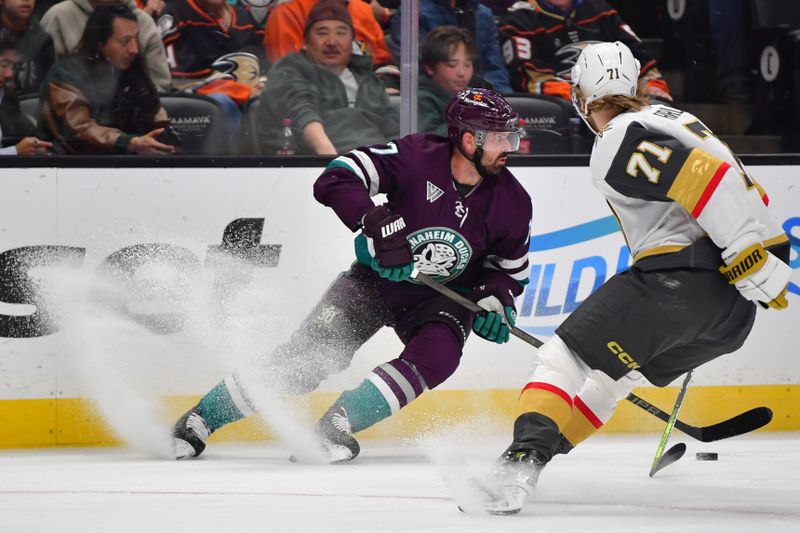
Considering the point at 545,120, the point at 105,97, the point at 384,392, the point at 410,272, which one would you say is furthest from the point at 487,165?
the point at 105,97

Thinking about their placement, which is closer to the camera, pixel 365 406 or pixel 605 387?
pixel 605 387

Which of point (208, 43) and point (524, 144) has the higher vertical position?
point (208, 43)

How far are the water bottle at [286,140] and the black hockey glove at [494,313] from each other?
3.25ft

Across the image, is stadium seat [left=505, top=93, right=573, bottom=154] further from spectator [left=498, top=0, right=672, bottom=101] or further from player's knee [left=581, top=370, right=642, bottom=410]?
player's knee [left=581, top=370, right=642, bottom=410]

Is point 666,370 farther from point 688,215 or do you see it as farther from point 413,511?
point 413,511

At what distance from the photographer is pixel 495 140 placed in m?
3.67

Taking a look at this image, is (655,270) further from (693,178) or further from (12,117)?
(12,117)

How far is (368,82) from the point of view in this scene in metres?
4.53

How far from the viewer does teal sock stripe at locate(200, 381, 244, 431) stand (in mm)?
3820

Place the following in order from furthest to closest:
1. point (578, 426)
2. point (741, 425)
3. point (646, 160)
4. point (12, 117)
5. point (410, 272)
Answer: point (12, 117) → point (410, 272) → point (741, 425) → point (578, 426) → point (646, 160)

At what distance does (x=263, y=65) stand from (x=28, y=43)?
0.80 meters

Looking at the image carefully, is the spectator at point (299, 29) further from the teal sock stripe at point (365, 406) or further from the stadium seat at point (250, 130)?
the teal sock stripe at point (365, 406)

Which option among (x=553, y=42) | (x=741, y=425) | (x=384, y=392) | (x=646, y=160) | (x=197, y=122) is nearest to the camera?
(x=646, y=160)

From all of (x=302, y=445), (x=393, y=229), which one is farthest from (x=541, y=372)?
(x=302, y=445)
